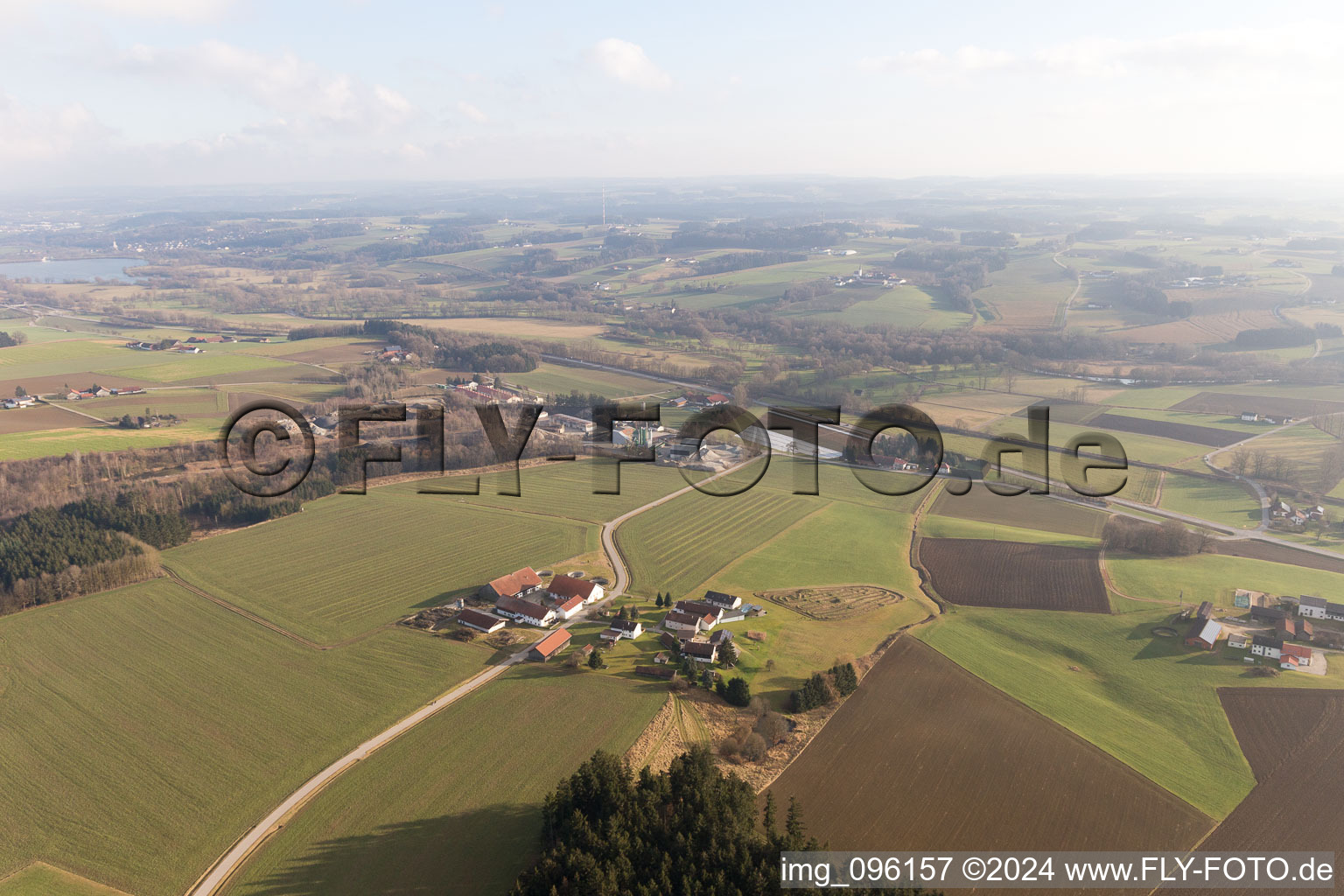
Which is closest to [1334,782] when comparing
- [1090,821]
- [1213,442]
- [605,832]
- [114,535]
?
[1090,821]

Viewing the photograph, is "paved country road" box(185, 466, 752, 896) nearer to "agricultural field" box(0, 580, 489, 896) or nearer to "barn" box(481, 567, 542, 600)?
"agricultural field" box(0, 580, 489, 896)

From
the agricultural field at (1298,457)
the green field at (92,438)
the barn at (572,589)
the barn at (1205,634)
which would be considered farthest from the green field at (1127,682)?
the green field at (92,438)

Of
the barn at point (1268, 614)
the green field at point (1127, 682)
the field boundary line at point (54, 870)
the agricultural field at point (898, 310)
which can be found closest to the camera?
the field boundary line at point (54, 870)

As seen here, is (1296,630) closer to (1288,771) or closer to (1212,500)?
(1288,771)

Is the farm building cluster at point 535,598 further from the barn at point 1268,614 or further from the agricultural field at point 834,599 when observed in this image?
the barn at point 1268,614

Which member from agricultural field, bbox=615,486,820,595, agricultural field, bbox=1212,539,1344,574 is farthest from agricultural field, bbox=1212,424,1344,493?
agricultural field, bbox=615,486,820,595

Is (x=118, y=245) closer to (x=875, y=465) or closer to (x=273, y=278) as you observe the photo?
(x=273, y=278)
